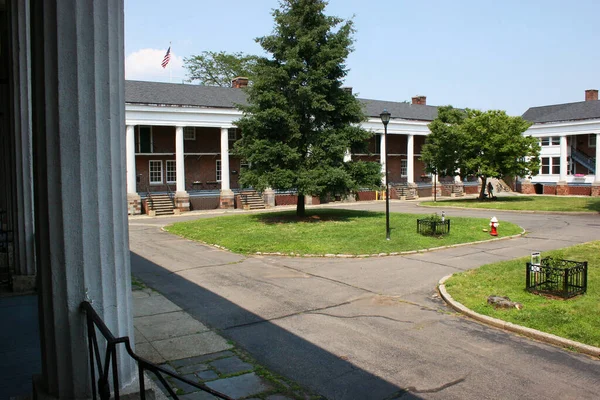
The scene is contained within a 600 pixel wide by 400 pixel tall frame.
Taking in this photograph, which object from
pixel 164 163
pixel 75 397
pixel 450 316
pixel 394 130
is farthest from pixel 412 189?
pixel 75 397

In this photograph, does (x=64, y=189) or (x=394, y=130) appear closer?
(x=64, y=189)

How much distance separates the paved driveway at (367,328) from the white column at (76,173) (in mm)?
3344

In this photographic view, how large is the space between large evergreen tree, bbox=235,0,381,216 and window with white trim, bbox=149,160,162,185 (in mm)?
16511

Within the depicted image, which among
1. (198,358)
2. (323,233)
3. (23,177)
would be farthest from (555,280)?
(23,177)

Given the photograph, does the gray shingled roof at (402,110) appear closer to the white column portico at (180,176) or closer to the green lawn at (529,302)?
the white column portico at (180,176)

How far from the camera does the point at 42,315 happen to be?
3.84 m

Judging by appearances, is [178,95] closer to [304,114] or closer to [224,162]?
[224,162]

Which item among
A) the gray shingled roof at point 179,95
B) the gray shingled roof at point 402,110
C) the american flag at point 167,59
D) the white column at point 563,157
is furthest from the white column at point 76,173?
the white column at point 563,157

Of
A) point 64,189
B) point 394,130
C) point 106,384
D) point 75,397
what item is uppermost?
point 394,130

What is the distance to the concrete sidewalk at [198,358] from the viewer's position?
6.09 meters

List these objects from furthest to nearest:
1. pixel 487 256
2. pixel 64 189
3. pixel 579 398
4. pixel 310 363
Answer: pixel 487 256 → pixel 310 363 → pixel 579 398 → pixel 64 189

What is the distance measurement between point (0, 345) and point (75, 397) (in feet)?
14.0

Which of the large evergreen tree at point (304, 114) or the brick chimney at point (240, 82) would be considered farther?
the brick chimney at point (240, 82)

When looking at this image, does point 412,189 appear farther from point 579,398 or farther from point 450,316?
point 579,398
